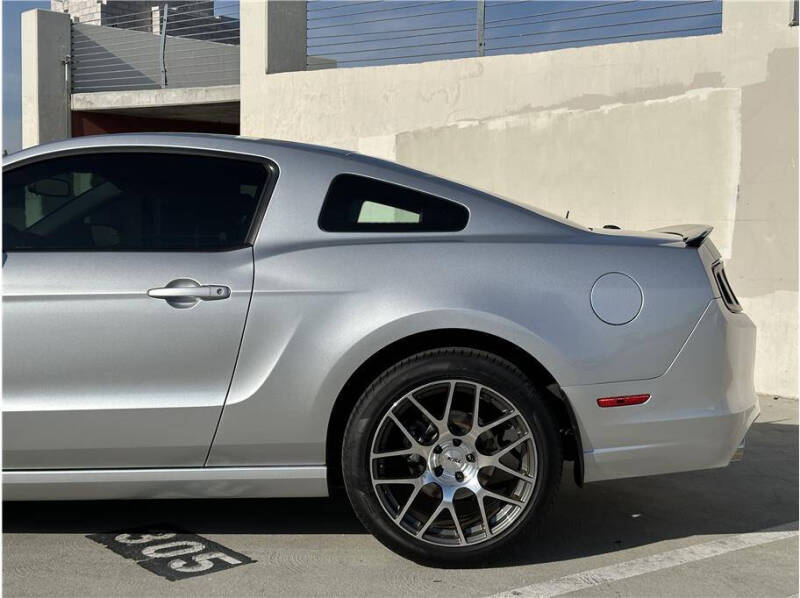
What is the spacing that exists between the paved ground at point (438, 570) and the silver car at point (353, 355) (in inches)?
8.9

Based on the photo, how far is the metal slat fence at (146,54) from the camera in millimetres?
15922

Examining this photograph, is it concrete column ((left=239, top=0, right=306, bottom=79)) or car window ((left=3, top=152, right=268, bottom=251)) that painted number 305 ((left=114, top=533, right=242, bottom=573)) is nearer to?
car window ((left=3, top=152, right=268, bottom=251))

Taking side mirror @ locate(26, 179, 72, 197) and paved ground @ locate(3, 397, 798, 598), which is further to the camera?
side mirror @ locate(26, 179, 72, 197)

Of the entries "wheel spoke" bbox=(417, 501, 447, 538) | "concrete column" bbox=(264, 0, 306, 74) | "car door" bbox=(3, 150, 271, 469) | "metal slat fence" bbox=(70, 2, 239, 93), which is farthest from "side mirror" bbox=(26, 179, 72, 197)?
"metal slat fence" bbox=(70, 2, 239, 93)

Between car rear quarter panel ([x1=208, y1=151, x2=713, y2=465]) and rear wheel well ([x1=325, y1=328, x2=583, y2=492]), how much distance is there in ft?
0.24

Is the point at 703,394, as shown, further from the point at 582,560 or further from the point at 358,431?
the point at 358,431

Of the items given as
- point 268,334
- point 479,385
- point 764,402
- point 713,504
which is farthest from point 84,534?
point 764,402

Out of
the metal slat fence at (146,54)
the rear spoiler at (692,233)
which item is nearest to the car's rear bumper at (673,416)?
the rear spoiler at (692,233)

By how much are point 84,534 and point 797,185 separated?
19.2 feet

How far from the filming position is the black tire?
3615mm

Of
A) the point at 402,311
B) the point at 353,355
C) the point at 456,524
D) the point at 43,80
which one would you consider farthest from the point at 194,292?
the point at 43,80

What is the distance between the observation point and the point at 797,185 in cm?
755

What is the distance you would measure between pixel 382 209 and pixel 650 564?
5.69 ft

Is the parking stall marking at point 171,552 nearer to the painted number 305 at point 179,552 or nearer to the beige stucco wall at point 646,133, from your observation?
the painted number 305 at point 179,552
